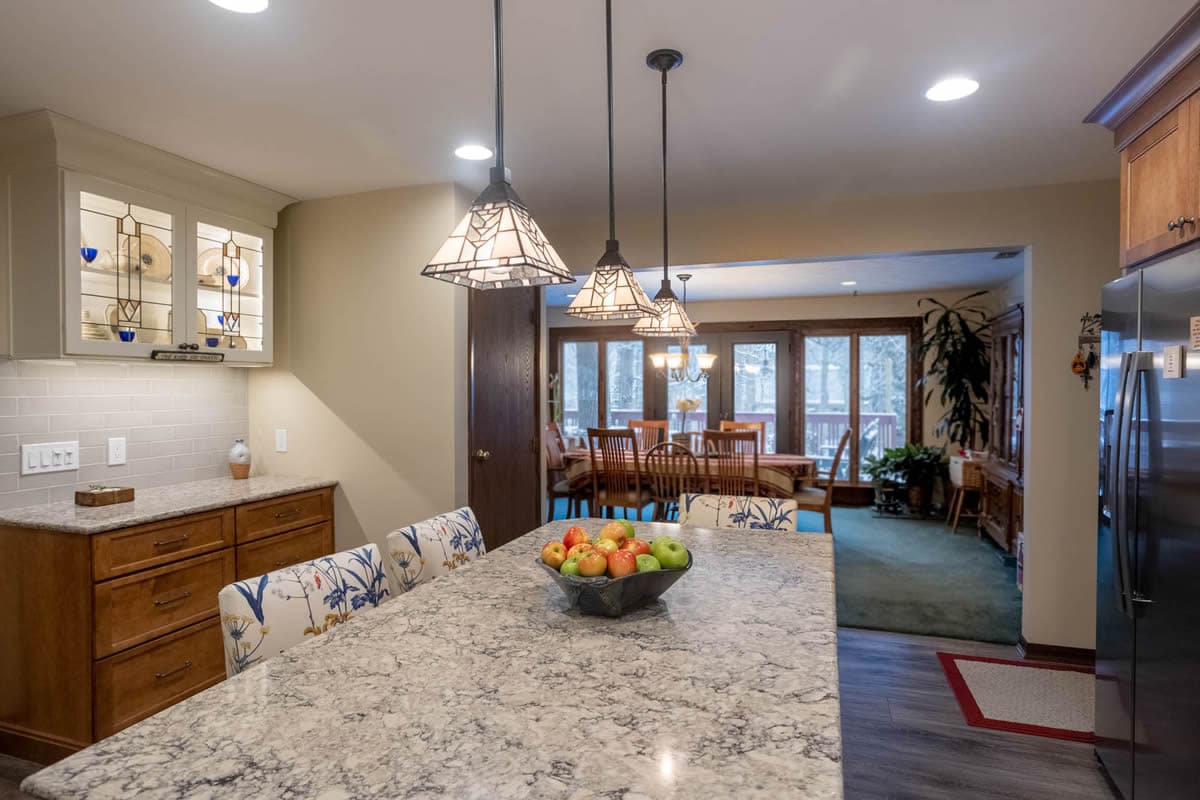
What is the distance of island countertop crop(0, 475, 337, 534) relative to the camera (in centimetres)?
228

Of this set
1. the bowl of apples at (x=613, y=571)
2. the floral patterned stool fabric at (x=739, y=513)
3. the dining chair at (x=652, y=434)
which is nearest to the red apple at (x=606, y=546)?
the bowl of apples at (x=613, y=571)

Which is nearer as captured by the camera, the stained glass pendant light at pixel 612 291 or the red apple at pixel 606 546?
the red apple at pixel 606 546

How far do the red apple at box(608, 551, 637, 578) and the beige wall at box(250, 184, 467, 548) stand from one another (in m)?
1.83

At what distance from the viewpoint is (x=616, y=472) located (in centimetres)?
467

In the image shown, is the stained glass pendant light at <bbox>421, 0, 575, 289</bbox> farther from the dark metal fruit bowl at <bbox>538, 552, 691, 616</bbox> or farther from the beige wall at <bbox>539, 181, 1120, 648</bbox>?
the beige wall at <bbox>539, 181, 1120, 648</bbox>

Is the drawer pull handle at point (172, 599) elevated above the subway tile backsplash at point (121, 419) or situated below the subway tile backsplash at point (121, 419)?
below

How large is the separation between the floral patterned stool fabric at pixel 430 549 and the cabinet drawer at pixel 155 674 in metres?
1.17

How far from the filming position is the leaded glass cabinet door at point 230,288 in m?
2.88

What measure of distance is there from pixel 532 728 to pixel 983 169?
3.12m

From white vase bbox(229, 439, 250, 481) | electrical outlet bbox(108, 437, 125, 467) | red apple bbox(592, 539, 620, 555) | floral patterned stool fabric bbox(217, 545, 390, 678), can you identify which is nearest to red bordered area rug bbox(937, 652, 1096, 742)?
red apple bbox(592, 539, 620, 555)

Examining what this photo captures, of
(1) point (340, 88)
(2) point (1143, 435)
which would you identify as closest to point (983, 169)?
(2) point (1143, 435)

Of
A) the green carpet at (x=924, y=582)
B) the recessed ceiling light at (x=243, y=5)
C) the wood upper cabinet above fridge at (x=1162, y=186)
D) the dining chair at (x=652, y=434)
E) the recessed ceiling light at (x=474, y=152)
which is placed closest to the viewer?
the recessed ceiling light at (x=243, y=5)

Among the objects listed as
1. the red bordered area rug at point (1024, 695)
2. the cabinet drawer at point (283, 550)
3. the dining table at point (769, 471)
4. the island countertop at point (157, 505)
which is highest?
the island countertop at point (157, 505)

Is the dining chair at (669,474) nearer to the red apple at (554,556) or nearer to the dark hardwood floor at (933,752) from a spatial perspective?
the dark hardwood floor at (933,752)
